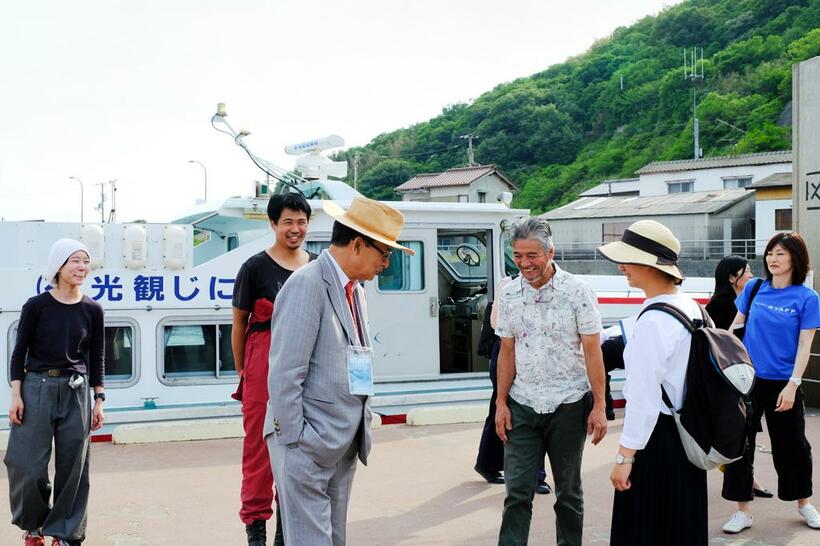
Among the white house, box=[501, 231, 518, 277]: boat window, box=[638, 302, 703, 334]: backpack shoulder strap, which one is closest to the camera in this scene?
box=[638, 302, 703, 334]: backpack shoulder strap

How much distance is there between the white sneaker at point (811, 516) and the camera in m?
5.21

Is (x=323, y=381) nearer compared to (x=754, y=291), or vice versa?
(x=323, y=381)

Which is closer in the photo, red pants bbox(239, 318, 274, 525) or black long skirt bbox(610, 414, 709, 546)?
black long skirt bbox(610, 414, 709, 546)

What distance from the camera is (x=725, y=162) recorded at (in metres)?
42.3

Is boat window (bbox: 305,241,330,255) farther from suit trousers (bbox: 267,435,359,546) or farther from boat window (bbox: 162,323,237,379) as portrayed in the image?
suit trousers (bbox: 267,435,359,546)

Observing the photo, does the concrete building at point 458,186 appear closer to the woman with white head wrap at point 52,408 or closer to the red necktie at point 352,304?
the woman with white head wrap at point 52,408

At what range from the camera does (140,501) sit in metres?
5.89

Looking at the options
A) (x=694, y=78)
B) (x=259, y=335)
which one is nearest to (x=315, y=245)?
(x=259, y=335)

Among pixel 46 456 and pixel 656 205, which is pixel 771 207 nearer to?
pixel 656 205

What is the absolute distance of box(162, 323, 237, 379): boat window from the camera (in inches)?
298

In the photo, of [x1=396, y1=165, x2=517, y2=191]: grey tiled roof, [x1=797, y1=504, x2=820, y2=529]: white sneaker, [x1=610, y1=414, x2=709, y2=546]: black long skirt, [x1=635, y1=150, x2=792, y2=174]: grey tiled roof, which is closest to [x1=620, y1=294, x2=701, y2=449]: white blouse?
[x1=610, y1=414, x2=709, y2=546]: black long skirt

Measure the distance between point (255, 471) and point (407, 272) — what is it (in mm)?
3998

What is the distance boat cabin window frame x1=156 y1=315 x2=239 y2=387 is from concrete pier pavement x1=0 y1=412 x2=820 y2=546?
558 mm

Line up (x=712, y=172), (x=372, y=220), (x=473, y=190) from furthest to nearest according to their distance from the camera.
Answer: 1. (x=712, y=172)
2. (x=473, y=190)
3. (x=372, y=220)
